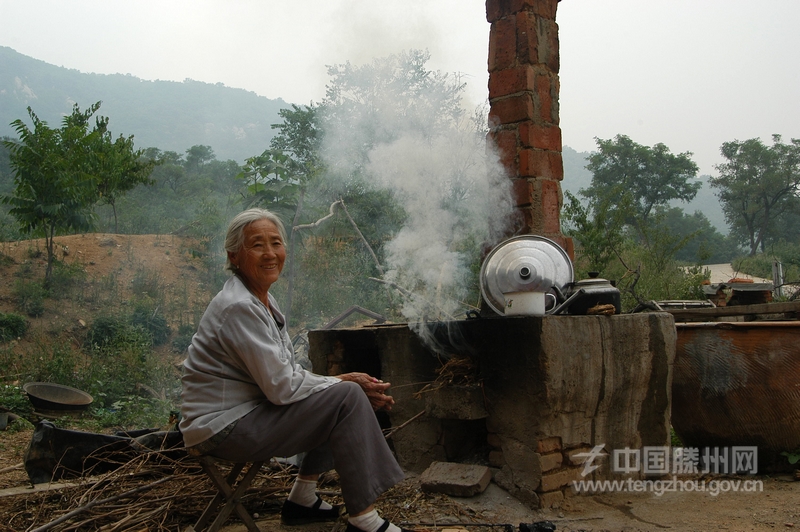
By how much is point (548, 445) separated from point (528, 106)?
233 cm

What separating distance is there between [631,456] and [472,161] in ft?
7.74

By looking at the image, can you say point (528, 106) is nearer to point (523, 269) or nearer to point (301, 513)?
point (523, 269)

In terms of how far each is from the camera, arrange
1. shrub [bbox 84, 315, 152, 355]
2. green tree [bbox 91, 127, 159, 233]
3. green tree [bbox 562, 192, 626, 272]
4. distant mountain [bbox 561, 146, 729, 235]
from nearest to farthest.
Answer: green tree [bbox 562, 192, 626, 272] → shrub [bbox 84, 315, 152, 355] → green tree [bbox 91, 127, 159, 233] → distant mountain [bbox 561, 146, 729, 235]

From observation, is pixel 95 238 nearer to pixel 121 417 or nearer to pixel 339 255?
pixel 339 255

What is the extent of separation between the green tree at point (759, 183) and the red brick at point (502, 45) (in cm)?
3378

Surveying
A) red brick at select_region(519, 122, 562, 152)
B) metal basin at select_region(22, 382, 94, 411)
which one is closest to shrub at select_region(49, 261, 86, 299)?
metal basin at select_region(22, 382, 94, 411)

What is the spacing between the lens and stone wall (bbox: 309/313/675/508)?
3.19 meters

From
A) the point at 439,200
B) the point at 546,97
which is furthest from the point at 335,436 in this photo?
the point at 546,97

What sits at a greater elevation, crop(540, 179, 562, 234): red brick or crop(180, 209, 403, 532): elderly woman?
crop(540, 179, 562, 234): red brick

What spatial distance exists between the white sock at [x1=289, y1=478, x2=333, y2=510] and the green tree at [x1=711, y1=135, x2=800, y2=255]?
36.0m

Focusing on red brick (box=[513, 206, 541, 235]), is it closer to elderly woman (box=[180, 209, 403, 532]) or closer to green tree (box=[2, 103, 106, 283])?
elderly woman (box=[180, 209, 403, 532])

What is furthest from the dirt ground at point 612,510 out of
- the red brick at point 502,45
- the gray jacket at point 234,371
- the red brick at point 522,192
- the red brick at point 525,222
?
the red brick at point 502,45

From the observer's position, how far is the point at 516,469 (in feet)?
10.7

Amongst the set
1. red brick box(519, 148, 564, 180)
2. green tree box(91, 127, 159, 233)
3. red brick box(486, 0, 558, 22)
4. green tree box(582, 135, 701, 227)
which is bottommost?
red brick box(519, 148, 564, 180)
